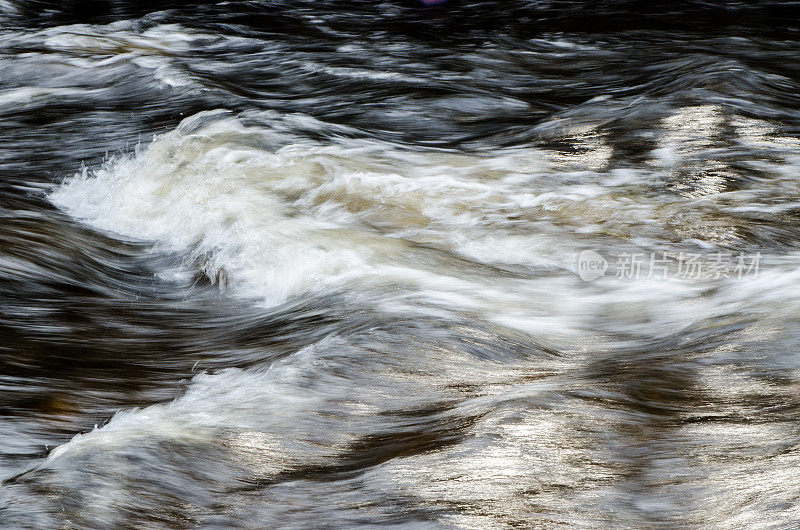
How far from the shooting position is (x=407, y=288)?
4.28 meters

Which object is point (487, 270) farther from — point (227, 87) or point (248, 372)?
point (227, 87)

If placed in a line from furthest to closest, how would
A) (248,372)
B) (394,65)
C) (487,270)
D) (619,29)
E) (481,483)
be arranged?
(619,29) → (394,65) → (487,270) → (248,372) → (481,483)

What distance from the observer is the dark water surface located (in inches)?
102

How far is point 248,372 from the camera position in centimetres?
364

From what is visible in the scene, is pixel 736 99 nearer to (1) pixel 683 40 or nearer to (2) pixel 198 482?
(1) pixel 683 40

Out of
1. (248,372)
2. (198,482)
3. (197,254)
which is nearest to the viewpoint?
(198,482)

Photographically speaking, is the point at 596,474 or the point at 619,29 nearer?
the point at 596,474

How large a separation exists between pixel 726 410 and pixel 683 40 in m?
7.38

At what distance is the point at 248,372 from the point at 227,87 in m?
5.76

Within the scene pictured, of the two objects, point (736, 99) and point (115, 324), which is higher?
point (736, 99)

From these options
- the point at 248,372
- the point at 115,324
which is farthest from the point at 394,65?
the point at 248,372

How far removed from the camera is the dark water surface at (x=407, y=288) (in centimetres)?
258

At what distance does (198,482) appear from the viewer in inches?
106

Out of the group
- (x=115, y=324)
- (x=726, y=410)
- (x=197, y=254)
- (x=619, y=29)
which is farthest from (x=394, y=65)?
(x=726, y=410)
